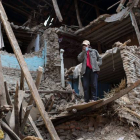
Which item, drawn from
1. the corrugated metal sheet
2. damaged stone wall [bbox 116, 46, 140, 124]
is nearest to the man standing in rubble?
damaged stone wall [bbox 116, 46, 140, 124]

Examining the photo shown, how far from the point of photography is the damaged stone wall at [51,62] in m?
8.14

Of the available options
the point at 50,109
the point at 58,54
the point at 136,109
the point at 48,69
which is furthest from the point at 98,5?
the point at 136,109

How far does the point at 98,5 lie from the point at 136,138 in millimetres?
10131

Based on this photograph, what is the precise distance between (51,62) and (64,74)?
0.79 m

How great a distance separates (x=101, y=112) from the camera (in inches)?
194

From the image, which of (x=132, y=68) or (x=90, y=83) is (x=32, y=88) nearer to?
(x=90, y=83)

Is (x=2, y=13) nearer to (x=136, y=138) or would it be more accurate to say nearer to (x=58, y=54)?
(x=136, y=138)

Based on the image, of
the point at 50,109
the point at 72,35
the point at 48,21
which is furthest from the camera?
the point at 48,21

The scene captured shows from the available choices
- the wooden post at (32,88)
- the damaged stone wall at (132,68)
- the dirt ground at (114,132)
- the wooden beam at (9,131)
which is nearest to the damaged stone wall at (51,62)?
the damaged stone wall at (132,68)

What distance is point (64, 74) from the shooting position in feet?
28.5

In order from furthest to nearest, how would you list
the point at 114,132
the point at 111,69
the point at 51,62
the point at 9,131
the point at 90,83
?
1. the point at 51,62
2. the point at 111,69
3. the point at 90,83
4. the point at 114,132
5. the point at 9,131

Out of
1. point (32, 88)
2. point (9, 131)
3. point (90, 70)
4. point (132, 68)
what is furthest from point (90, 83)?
point (9, 131)

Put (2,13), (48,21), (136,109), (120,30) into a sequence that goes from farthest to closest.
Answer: (48,21) < (120,30) < (136,109) < (2,13)

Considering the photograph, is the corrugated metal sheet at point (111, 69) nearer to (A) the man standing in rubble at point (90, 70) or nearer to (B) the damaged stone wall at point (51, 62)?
(B) the damaged stone wall at point (51, 62)
